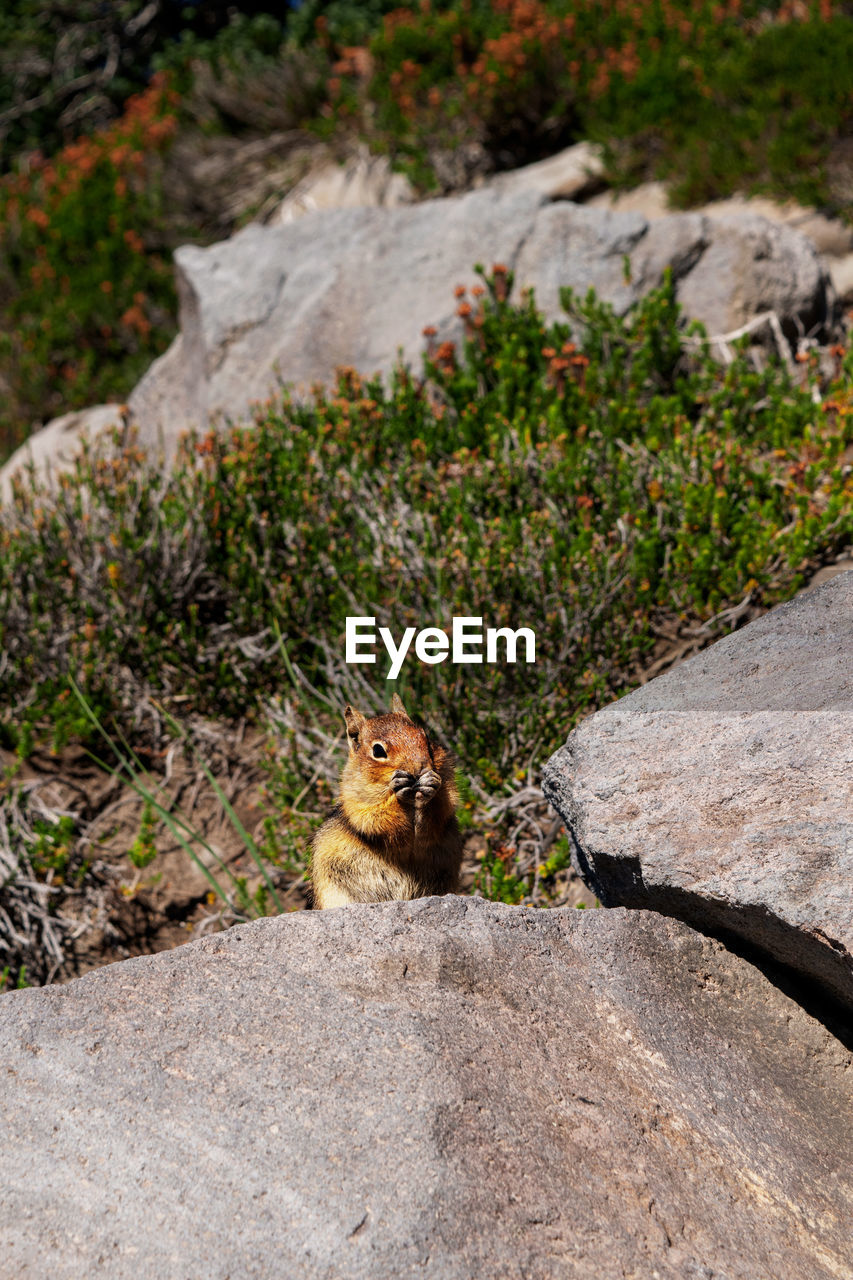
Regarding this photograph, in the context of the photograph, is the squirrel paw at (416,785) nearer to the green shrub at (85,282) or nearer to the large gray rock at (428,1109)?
the large gray rock at (428,1109)

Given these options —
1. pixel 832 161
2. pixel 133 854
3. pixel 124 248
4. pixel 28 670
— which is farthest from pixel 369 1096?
pixel 124 248

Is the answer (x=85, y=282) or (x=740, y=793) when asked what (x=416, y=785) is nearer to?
(x=740, y=793)

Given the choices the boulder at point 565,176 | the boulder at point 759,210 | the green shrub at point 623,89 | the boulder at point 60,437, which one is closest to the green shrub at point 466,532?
A: the boulder at point 759,210

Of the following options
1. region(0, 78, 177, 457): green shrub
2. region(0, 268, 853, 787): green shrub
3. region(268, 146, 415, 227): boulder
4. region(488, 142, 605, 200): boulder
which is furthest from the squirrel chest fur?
region(268, 146, 415, 227): boulder

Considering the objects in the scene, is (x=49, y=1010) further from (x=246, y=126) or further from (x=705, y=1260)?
(x=246, y=126)

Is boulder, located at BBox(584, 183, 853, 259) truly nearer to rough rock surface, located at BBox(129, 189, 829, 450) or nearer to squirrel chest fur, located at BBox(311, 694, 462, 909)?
rough rock surface, located at BBox(129, 189, 829, 450)

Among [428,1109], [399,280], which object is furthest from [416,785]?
[399,280]

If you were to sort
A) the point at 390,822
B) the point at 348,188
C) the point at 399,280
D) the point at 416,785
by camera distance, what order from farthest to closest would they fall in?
the point at 348,188
the point at 399,280
the point at 390,822
the point at 416,785
